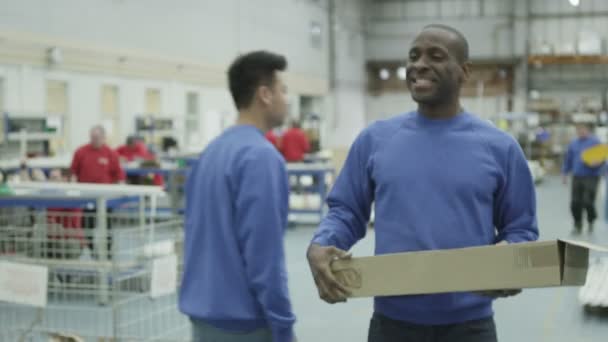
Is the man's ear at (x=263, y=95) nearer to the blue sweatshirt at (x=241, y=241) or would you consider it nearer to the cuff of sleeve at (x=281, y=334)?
the blue sweatshirt at (x=241, y=241)

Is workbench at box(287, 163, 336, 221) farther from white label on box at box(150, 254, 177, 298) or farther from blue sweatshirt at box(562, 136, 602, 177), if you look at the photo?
white label on box at box(150, 254, 177, 298)

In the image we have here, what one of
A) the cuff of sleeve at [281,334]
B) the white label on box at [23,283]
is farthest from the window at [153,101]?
the cuff of sleeve at [281,334]

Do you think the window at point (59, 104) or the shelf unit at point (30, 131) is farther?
the window at point (59, 104)

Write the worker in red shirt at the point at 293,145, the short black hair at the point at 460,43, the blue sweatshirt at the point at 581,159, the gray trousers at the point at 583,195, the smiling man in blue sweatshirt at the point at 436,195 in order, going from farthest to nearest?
1. the worker in red shirt at the point at 293,145
2. the gray trousers at the point at 583,195
3. the blue sweatshirt at the point at 581,159
4. the short black hair at the point at 460,43
5. the smiling man in blue sweatshirt at the point at 436,195

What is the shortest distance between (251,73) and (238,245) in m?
0.61

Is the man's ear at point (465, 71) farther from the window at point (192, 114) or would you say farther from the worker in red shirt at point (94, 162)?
the window at point (192, 114)

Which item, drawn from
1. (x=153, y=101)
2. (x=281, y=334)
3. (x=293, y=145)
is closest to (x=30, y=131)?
(x=293, y=145)

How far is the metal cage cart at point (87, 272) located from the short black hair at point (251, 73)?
1.82m

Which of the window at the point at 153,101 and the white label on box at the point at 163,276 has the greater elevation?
the window at the point at 153,101

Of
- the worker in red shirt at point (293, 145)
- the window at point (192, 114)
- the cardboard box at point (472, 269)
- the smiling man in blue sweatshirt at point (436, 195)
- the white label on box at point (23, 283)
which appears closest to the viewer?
the cardboard box at point (472, 269)

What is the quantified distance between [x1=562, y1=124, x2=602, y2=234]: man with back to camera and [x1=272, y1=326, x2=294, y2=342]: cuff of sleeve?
11006 mm

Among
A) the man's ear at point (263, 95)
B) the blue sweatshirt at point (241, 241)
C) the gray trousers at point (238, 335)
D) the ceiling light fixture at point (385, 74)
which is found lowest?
the gray trousers at point (238, 335)

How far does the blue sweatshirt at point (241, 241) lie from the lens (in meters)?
2.61

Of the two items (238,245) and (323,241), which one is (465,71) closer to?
(323,241)
